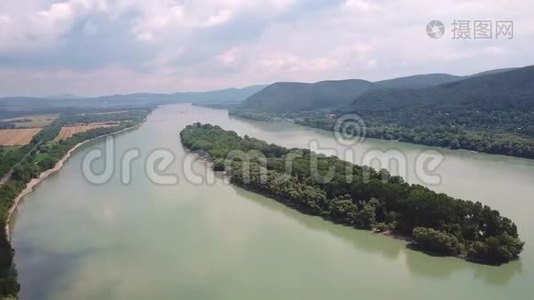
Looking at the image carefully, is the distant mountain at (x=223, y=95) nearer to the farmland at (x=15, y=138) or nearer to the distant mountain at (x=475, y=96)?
the distant mountain at (x=475, y=96)

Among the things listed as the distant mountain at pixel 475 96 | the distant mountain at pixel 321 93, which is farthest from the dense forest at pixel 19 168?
the distant mountain at pixel 321 93

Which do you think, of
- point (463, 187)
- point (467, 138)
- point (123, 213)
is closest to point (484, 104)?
point (467, 138)

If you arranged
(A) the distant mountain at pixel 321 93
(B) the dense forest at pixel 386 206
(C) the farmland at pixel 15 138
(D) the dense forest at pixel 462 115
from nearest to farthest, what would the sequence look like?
(B) the dense forest at pixel 386 206, (D) the dense forest at pixel 462 115, (C) the farmland at pixel 15 138, (A) the distant mountain at pixel 321 93

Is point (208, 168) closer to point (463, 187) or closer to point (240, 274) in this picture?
point (463, 187)

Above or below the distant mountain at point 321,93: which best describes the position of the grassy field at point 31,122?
below

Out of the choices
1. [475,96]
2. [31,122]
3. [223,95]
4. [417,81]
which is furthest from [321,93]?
[223,95]

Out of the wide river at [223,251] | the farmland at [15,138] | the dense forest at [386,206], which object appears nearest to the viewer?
the wide river at [223,251]

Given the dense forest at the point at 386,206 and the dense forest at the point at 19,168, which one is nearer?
the dense forest at the point at 19,168
